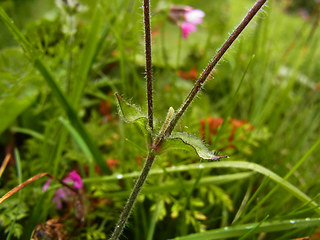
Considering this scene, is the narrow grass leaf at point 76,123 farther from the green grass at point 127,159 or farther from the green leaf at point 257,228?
the green leaf at point 257,228

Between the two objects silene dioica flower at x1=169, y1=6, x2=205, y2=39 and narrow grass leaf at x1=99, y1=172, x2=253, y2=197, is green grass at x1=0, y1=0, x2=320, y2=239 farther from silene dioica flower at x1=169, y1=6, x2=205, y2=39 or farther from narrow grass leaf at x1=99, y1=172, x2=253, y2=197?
silene dioica flower at x1=169, y1=6, x2=205, y2=39

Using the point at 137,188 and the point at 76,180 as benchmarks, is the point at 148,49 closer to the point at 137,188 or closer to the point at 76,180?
the point at 137,188

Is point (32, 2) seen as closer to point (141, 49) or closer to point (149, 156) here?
point (141, 49)

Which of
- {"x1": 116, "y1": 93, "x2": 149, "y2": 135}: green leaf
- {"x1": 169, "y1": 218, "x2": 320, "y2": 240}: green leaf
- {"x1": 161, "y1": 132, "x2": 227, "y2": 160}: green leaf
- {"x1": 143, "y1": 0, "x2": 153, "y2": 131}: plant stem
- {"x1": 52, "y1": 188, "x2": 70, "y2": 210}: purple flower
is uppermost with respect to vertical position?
{"x1": 143, "y1": 0, "x2": 153, "y2": 131}: plant stem

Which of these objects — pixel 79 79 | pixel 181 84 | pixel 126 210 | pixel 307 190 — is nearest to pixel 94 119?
pixel 79 79

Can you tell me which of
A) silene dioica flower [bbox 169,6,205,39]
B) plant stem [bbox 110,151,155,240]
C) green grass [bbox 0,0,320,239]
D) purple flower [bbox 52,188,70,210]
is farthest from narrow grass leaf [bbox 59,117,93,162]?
silene dioica flower [bbox 169,6,205,39]

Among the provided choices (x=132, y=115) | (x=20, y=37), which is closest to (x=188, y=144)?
(x=132, y=115)
